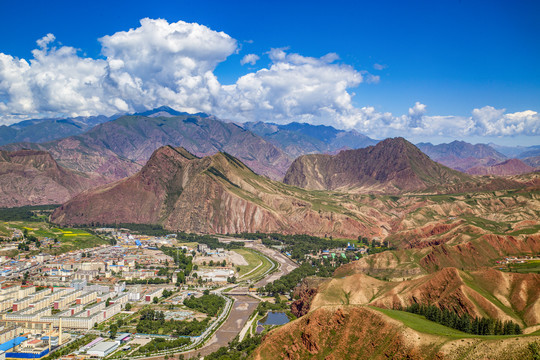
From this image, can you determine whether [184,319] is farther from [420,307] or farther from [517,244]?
[517,244]

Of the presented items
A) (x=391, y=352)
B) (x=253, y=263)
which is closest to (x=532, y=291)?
(x=391, y=352)

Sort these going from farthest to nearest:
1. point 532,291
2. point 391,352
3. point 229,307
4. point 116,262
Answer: point 116,262, point 229,307, point 532,291, point 391,352

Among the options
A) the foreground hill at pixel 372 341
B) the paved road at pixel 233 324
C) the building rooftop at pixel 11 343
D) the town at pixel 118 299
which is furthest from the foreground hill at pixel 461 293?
the building rooftop at pixel 11 343

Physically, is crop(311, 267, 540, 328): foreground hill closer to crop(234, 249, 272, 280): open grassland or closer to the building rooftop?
crop(234, 249, 272, 280): open grassland

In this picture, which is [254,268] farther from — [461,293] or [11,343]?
[11,343]

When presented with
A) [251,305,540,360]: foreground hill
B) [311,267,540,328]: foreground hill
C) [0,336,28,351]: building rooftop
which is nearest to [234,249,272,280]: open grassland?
[311,267,540,328]: foreground hill

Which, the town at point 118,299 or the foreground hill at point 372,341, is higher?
the foreground hill at point 372,341

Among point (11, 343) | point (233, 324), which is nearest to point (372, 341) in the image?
point (233, 324)

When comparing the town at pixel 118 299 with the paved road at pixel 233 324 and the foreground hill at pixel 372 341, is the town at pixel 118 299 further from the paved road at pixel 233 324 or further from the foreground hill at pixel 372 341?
the foreground hill at pixel 372 341
